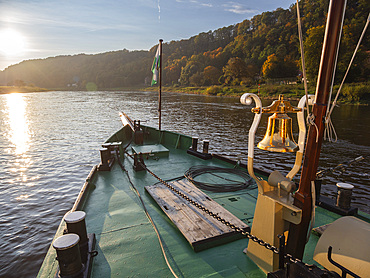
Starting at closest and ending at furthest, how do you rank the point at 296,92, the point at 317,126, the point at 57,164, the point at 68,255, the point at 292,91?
the point at 317,126 → the point at 68,255 → the point at 57,164 → the point at 296,92 → the point at 292,91

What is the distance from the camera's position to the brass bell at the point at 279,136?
3485mm

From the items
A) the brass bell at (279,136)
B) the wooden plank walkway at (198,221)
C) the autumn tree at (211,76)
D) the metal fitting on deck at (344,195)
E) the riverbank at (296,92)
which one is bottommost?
the wooden plank walkway at (198,221)

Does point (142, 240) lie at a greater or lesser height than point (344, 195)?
lesser

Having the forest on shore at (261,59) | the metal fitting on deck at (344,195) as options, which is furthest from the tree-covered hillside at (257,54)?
the metal fitting on deck at (344,195)

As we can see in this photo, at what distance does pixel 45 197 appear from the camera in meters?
13.0

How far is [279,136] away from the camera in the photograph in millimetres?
3637

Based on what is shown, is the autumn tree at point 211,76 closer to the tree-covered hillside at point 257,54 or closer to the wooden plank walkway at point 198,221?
the tree-covered hillside at point 257,54

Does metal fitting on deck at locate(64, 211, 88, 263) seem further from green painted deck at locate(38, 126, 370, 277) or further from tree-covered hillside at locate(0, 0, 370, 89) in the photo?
tree-covered hillside at locate(0, 0, 370, 89)

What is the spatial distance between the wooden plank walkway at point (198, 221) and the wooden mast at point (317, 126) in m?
1.79

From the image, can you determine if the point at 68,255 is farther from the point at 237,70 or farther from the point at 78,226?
the point at 237,70

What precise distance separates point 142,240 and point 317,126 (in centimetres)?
424

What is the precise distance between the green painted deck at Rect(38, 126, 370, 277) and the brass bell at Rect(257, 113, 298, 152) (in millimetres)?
2330

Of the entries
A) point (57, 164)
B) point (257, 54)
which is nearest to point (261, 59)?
point (257, 54)

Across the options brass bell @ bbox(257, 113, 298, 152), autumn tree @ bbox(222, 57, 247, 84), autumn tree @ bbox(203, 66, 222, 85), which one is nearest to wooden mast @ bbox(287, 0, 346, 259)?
brass bell @ bbox(257, 113, 298, 152)
